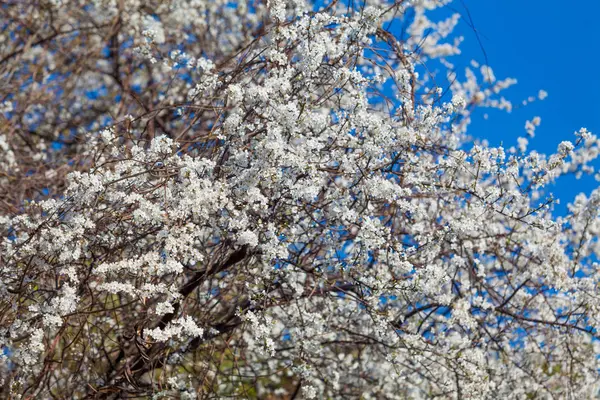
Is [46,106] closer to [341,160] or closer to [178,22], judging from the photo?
[178,22]

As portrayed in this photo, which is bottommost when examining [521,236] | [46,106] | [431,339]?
[431,339]

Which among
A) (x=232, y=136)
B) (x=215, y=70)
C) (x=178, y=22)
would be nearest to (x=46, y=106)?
(x=178, y=22)

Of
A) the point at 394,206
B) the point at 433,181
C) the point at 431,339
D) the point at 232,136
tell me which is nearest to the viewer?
the point at 232,136

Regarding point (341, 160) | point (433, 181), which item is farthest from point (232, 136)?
point (433, 181)

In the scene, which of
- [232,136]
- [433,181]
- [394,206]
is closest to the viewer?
[232,136]

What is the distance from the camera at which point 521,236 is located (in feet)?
17.3

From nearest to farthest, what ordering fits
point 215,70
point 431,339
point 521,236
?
point 215,70 < point 431,339 < point 521,236

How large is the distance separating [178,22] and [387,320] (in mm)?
6345

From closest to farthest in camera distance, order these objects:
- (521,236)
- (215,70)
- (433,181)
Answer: (433,181) → (215,70) → (521,236)

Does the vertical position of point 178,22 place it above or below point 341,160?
above

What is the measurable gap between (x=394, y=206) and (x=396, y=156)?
67 centimetres

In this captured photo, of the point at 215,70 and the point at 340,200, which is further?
the point at 215,70

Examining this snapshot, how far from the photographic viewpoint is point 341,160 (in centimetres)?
360

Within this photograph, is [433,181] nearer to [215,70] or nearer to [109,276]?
[215,70]
